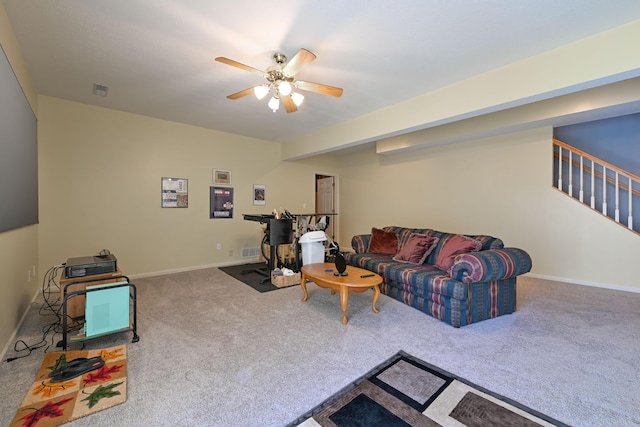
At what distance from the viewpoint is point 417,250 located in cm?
358

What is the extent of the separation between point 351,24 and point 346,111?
6.40 feet

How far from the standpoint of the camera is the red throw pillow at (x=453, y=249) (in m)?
3.10

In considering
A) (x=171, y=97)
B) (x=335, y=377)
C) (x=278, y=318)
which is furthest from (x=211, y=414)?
(x=171, y=97)

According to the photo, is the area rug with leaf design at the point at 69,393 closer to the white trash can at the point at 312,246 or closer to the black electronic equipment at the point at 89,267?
the black electronic equipment at the point at 89,267

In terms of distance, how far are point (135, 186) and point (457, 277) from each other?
4928 millimetres

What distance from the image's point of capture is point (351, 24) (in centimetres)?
214

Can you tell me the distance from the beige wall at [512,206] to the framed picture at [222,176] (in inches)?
143

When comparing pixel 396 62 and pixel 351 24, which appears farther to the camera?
pixel 396 62

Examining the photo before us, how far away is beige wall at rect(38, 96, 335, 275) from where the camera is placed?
12.4ft

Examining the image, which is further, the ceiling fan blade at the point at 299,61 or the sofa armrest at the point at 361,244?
the sofa armrest at the point at 361,244

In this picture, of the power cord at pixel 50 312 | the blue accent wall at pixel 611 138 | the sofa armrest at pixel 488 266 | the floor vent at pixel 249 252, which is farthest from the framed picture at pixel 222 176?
the blue accent wall at pixel 611 138

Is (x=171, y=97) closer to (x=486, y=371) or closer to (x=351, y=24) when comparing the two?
(x=351, y=24)

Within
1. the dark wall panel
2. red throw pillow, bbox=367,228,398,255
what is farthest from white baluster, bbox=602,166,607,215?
the dark wall panel

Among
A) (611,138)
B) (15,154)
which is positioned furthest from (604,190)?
(15,154)
